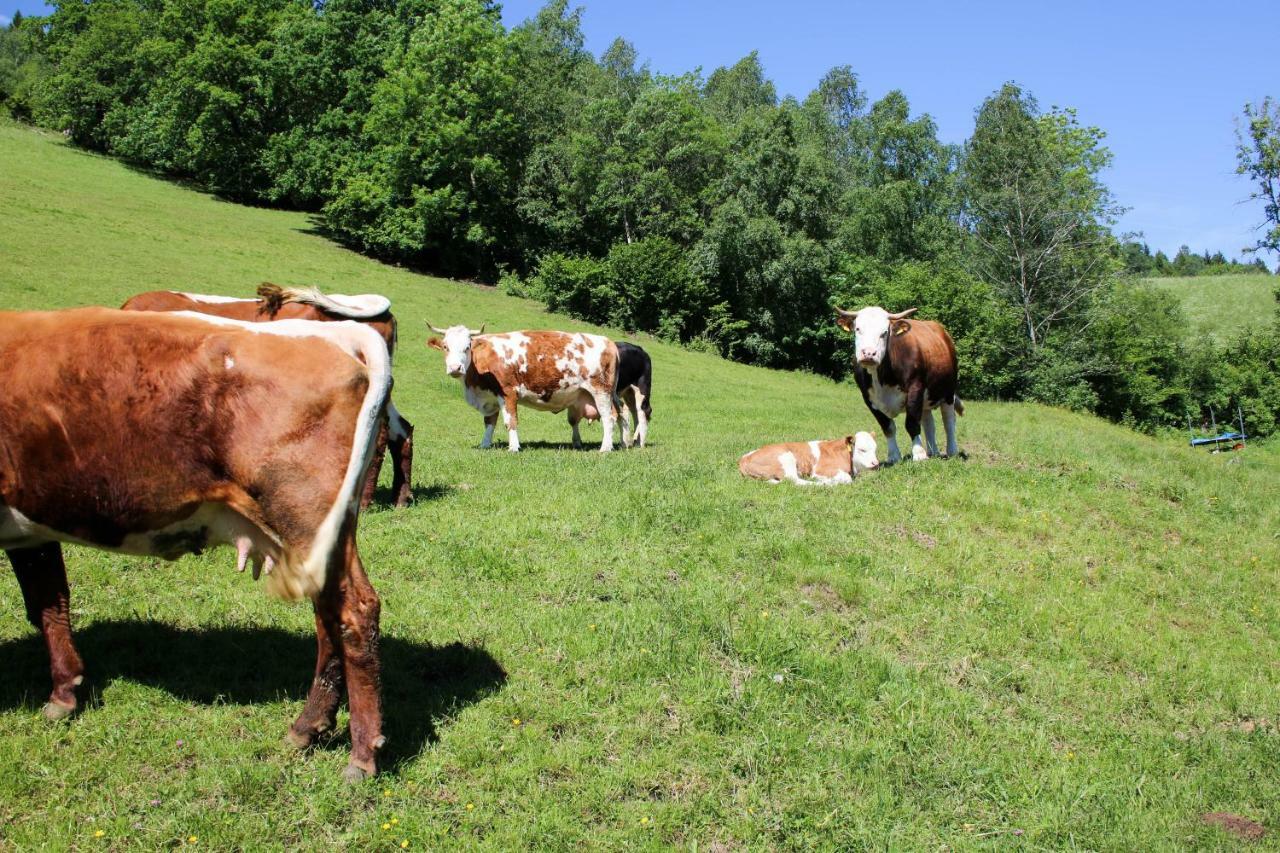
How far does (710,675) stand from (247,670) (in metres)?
3.36

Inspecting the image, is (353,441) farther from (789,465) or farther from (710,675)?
(789,465)

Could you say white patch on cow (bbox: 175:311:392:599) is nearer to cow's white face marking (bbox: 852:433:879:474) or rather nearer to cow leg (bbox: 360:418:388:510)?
cow leg (bbox: 360:418:388:510)

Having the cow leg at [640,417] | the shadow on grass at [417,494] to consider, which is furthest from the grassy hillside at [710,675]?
the cow leg at [640,417]

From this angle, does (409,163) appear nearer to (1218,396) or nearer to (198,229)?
(198,229)

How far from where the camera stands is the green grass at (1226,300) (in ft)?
211

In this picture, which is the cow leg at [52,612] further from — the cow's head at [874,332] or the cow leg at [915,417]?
the cow leg at [915,417]

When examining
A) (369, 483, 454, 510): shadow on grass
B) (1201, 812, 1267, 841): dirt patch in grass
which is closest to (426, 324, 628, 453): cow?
(369, 483, 454, 510): shadow on grass

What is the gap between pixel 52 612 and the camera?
574 centimetres

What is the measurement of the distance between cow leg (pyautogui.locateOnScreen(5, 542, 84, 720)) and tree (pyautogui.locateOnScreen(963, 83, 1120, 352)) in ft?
152

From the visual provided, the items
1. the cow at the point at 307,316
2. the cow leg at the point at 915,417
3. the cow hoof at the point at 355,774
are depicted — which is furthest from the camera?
the cow leg at the point at 915,417

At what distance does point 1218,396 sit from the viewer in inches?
2009

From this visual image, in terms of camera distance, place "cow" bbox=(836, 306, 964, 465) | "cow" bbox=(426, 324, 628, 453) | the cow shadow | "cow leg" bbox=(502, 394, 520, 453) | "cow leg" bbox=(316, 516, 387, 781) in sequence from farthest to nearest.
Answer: "cow" bbox=(426, 324, 628, 453) → "cow leg" bbox=(502, 394, 520, 453) → "cow" bbox=(836, 306, 964, 465) → the cow shadow → "cow leg" bbox=(316, 516, 387, 781)

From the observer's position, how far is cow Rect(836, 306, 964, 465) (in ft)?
45.0

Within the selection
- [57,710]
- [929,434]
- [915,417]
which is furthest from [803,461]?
[57,710]
